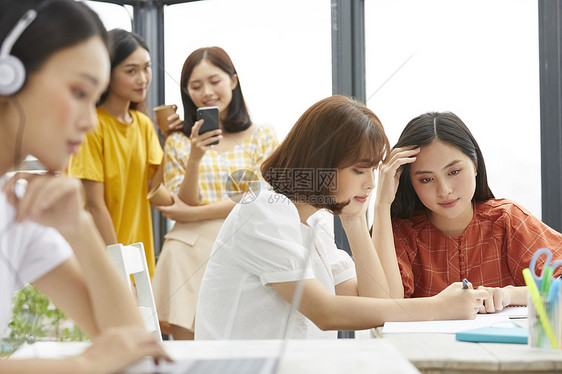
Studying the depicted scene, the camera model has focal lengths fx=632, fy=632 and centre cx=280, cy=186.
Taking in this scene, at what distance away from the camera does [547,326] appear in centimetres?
60

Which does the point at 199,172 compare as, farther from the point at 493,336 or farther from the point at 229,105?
the point at 493,336

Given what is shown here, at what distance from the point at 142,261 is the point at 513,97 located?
0.95 meters

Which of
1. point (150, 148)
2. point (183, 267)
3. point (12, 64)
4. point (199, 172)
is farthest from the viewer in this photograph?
point (183, 267)

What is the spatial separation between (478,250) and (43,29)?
874mm

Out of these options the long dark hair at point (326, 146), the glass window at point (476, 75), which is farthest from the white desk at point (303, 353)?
the glass window at point (476, 75)

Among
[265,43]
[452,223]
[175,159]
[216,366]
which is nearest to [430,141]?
[452,223]

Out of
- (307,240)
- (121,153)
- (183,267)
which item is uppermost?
(121,153)

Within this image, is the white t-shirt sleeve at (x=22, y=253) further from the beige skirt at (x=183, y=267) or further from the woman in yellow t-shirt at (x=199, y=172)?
the beige skirt at (x=183, y=267)

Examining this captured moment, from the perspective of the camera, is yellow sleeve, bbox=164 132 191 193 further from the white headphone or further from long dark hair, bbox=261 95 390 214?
the white headphone

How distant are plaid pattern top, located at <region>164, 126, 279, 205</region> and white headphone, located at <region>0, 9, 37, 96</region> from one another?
59 cm

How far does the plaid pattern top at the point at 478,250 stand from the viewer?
1.04 m

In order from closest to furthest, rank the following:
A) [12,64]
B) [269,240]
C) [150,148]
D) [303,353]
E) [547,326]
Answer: [12,64]
[303,353]
[547,326]
[269,240]
[150,148]

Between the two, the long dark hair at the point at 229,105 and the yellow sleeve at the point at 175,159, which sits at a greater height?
the long dark hair at the point at 229,105

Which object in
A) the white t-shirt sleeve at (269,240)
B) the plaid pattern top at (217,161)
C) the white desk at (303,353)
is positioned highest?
the plaid pattern top at (217,161)
